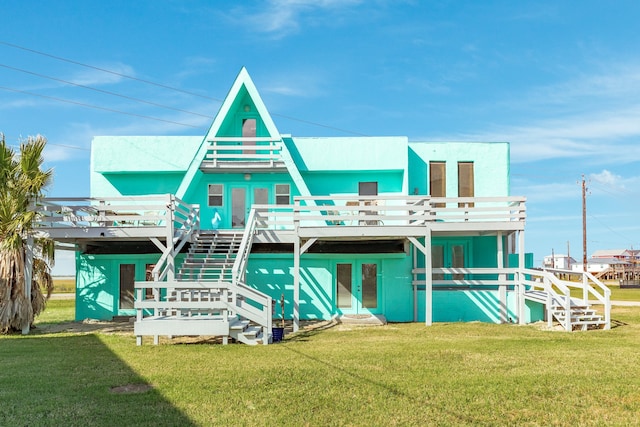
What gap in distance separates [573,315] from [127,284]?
1586 cm

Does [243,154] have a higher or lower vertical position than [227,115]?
lower

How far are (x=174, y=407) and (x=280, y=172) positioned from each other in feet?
51.3

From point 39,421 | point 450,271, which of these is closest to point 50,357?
point 39,421

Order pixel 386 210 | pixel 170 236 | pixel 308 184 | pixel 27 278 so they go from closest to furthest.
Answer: pixel 27 278 → pixel 170 236 → pixel 386 210 → pixel 308 184

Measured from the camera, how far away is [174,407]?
950 centimetres

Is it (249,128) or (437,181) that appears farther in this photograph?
(437,181)

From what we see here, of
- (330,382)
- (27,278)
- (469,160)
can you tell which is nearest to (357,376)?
(330,382)

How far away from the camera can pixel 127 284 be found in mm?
23906

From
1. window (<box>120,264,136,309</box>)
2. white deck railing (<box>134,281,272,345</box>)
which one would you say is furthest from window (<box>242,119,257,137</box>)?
white deck railing (<box>134,281,272,345</box>)

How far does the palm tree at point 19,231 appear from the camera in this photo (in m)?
18.8

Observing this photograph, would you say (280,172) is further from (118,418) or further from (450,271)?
(118,418)

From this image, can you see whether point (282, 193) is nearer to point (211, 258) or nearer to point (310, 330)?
point (211, 258)

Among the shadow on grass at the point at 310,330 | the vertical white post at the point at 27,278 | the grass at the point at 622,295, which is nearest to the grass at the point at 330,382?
the shadow on grass at the point at 310,330

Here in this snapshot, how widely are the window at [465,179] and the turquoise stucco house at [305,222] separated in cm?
6
